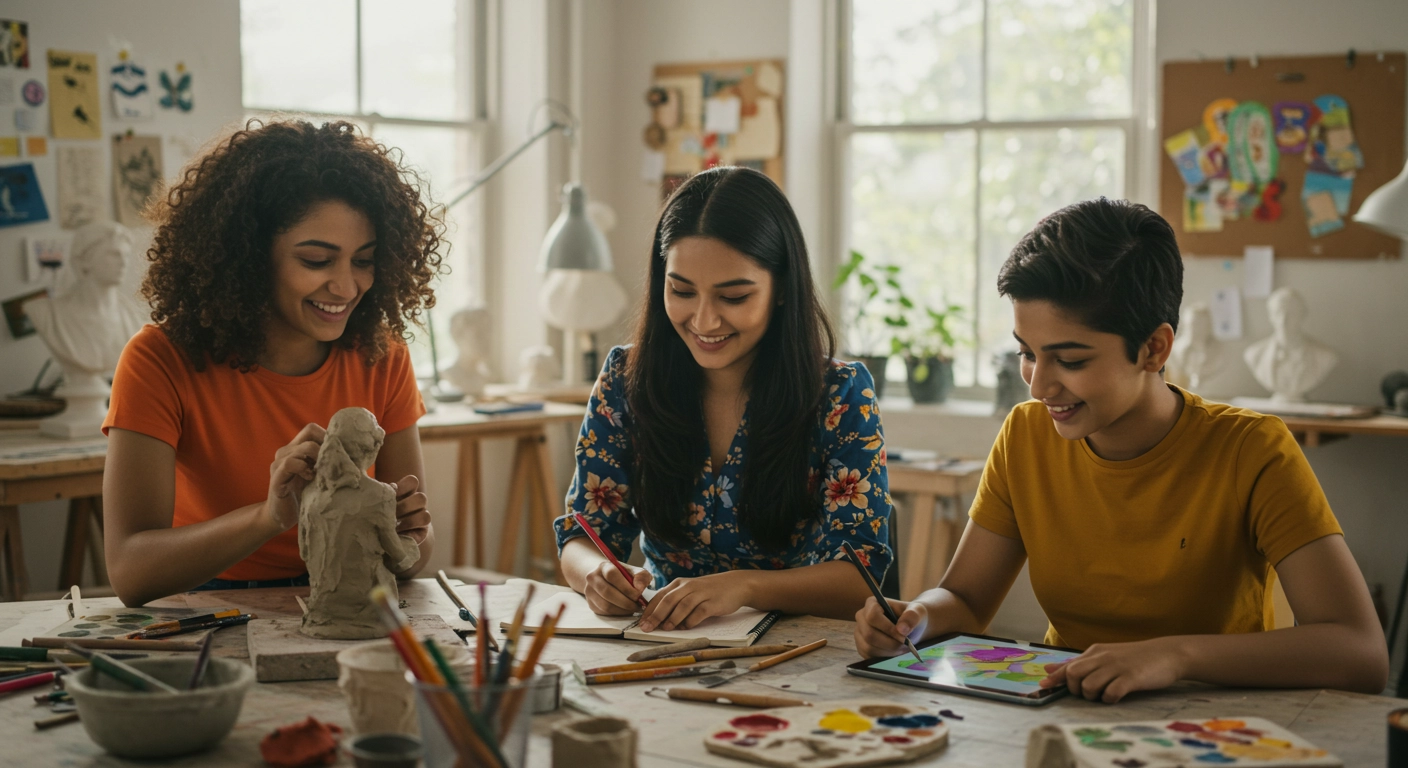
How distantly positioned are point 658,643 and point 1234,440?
32.4 inches

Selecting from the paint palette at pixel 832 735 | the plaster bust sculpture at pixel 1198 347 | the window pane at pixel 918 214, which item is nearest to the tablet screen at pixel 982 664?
the paint palette at pixel 832 735

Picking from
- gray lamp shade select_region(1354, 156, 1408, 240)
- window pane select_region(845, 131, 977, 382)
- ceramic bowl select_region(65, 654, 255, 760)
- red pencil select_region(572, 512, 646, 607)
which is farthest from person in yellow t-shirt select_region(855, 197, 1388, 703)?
window pane select_region(845, 131, 977, 382)

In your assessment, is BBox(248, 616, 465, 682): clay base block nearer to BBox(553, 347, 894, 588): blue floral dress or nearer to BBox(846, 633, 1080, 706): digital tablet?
Result: BBox(846, 633, 1080, 706): digital tablet

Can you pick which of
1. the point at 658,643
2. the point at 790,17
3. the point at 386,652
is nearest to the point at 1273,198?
the point at 790,17

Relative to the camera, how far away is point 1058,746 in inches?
44.1

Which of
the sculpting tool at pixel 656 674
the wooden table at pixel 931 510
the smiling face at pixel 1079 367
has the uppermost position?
the smiling face at pixel 1079 367

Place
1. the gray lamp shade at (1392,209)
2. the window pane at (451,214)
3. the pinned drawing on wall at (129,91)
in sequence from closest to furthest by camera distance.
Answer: the gray lamp shade at (1392,209), the pinned drawing on wall at (129,91), the window pane at (451,214)

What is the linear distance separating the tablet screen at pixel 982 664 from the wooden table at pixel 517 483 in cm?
265

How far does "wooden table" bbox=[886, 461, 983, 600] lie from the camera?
3.84 m

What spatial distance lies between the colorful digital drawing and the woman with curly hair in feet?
2.44

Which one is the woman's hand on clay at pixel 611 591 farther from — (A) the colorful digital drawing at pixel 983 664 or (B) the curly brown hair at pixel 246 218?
(B) the curly brown hair at pixel 246 218

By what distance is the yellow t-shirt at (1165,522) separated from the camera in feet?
5.36

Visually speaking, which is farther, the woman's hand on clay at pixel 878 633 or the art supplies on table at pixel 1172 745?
the woman's hand on clay at pixel 878 633

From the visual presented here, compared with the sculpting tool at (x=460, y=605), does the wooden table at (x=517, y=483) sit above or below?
below
